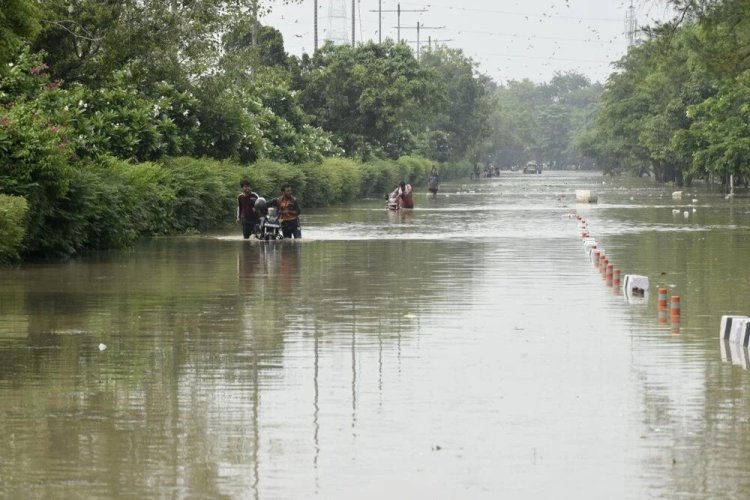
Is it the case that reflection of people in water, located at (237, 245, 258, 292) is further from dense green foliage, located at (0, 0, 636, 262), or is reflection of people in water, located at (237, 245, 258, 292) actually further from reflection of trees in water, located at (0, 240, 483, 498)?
dense green foliage, located at (0, 0, 636, 262)

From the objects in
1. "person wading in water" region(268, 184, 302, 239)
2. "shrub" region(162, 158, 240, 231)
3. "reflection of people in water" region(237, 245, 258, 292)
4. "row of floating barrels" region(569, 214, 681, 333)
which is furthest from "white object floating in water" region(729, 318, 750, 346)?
"shrub" region(162, 158, 240, 231)

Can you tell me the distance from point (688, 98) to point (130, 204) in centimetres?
5964

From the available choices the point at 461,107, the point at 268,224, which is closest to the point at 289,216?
the point at 268,224

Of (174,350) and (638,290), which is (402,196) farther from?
(174,350)

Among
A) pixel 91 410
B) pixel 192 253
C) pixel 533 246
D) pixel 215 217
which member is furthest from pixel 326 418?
pixel 215 217

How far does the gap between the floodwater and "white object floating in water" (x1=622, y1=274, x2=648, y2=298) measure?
1.62 feet

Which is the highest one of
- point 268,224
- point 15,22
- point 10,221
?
point 15,22

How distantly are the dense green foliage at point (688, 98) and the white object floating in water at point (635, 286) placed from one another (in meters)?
16.8

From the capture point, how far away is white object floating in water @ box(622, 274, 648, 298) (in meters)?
20.2

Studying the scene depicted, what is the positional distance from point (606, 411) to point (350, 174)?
176ft

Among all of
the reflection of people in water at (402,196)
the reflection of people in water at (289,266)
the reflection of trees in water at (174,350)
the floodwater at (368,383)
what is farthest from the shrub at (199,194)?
the reflection of people in water at (402,196)

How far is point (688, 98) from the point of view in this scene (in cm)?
8638

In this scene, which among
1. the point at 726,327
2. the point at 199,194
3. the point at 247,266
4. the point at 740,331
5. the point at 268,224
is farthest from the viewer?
the point at 199,194

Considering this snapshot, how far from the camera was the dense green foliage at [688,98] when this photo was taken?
3741cm
